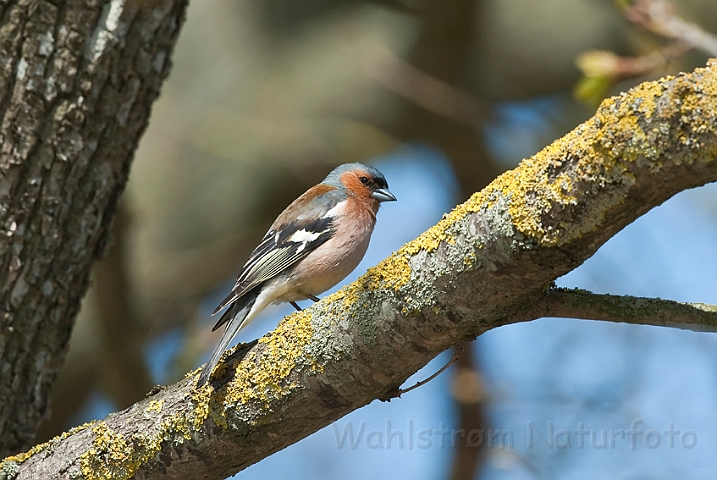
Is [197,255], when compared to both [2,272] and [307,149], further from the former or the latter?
[2,272]

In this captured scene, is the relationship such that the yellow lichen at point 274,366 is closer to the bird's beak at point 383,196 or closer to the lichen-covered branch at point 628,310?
the lichen-covered branch at point 628,310

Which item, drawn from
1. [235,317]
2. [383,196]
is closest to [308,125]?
[383,196]

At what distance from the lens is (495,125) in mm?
5484

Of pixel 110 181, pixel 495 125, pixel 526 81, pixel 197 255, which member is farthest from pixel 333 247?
pixel 526 81

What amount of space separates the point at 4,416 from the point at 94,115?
5.00ft

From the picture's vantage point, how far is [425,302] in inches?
92.7

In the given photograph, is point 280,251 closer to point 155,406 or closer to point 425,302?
point 155,406

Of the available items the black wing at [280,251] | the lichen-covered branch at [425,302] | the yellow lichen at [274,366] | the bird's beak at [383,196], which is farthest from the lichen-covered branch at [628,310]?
the bird's beak at [383,196]

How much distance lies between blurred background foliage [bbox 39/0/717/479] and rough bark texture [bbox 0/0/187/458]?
0.96 meters

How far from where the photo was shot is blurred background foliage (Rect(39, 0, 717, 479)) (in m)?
5.44

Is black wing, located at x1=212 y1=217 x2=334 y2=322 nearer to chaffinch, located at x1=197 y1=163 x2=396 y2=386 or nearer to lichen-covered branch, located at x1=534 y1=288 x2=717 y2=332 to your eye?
chaffinch, located at x1=197 y1=163 x2=396 y2=386

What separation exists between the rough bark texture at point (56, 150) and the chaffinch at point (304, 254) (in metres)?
0.83

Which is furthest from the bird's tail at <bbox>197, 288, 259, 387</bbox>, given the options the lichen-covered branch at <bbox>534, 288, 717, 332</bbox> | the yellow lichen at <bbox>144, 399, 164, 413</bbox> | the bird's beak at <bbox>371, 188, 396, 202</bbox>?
the bird's beak at <bbox>371, 188, 396, 202</bbox>

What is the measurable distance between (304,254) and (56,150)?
150 centimetres
